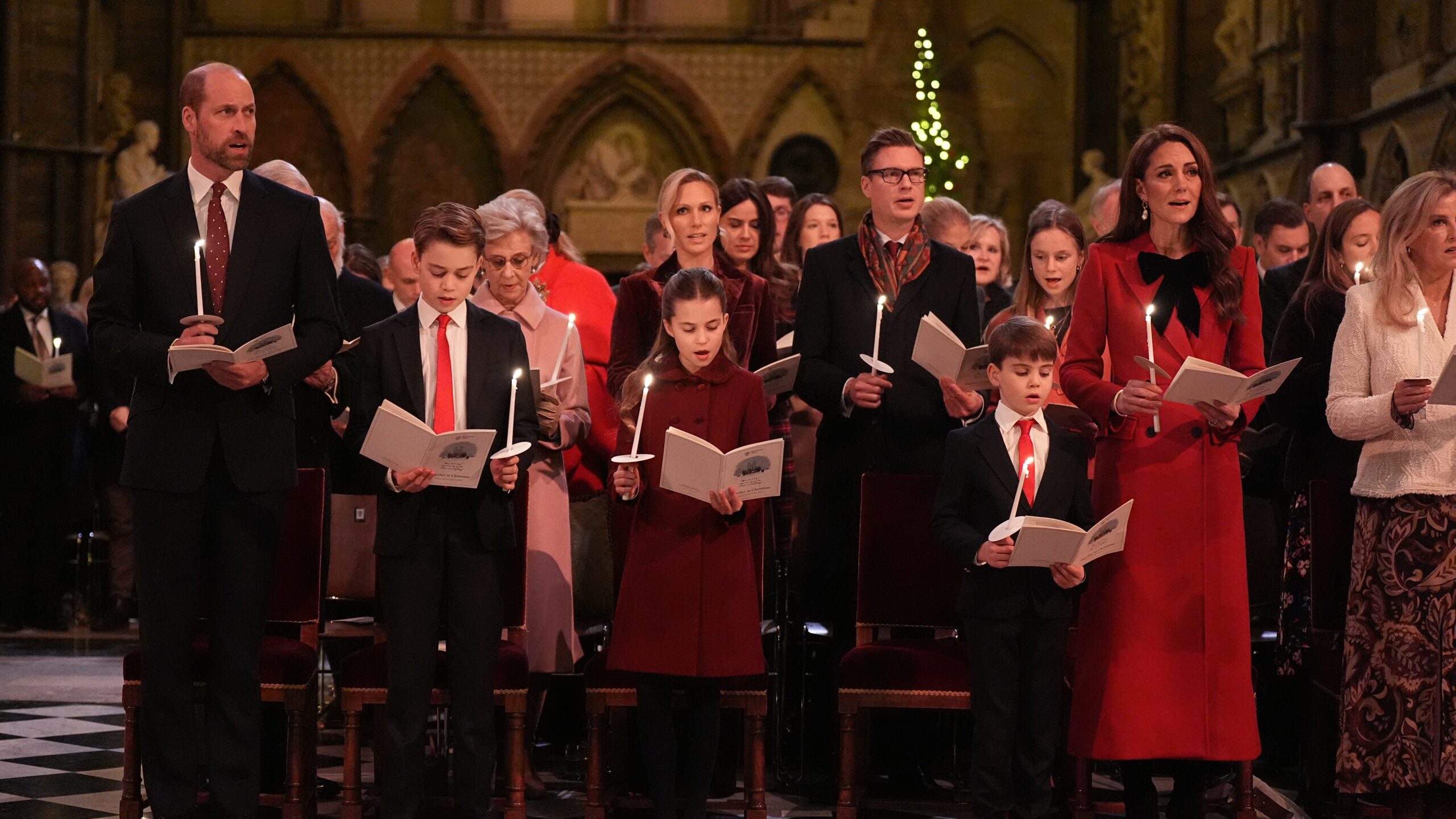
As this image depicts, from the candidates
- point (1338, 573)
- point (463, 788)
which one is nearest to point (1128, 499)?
point (1338, 573)

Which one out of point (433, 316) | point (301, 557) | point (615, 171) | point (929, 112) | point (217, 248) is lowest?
point (301, 557)

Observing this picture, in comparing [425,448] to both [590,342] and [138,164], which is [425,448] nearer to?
[590,342]

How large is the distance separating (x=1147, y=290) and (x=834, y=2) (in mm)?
11518

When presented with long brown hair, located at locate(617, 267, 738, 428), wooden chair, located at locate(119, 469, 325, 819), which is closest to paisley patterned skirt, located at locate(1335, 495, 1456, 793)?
long brown hair, located at locate(617, 267, 738, 428)

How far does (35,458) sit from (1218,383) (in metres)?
6.48

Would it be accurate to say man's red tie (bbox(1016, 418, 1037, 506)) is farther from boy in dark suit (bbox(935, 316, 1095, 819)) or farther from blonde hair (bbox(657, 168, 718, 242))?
blonde hair (bbox(657, 168, 718, 242))

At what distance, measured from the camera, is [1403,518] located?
3.97m

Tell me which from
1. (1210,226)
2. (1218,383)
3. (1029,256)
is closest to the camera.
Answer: (1218,383)

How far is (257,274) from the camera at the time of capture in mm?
3934

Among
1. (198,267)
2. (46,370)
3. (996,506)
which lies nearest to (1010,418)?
(996,506)

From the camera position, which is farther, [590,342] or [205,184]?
[590,342]

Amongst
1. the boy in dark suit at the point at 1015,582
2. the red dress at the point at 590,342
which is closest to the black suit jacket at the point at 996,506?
the boy in dark suit at the point at 1015,582

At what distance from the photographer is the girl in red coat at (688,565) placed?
3973 millimetres

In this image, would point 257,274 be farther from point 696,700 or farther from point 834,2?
point 834,2
